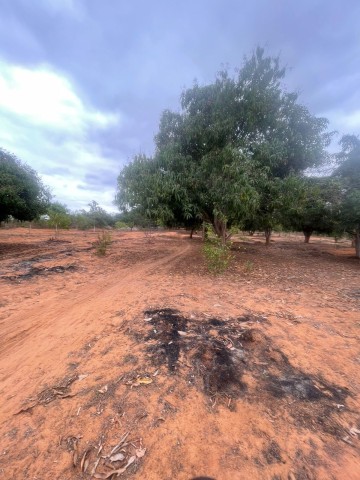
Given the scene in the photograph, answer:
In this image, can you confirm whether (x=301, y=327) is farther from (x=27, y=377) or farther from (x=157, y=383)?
(x=27, y=377)

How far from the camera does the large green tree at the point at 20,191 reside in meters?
11.4

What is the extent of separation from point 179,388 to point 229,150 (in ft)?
24.4

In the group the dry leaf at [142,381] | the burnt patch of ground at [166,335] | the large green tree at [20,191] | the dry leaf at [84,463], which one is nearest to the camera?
the dry leaf at [84,463]

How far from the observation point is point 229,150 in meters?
7.86

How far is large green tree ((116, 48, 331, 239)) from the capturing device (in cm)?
816

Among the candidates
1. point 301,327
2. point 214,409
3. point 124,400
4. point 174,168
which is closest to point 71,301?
point 124,400

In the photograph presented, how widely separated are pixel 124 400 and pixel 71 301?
3.48 m

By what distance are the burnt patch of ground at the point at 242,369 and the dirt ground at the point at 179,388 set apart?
0.02 m

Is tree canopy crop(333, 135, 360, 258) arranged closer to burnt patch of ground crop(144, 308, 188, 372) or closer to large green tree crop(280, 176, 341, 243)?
large green tree crop(280, 176, 341, 243)

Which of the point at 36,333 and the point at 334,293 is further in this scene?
the point at 334,293

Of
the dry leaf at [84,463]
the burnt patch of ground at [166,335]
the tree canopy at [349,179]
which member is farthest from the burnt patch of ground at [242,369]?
the tree canopy at [349,179]

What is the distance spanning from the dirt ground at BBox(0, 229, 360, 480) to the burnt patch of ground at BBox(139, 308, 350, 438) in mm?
15

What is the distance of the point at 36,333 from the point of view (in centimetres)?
380

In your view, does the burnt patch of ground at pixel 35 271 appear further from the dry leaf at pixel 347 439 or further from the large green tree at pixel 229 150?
the dry leaf at pixel 347 439
